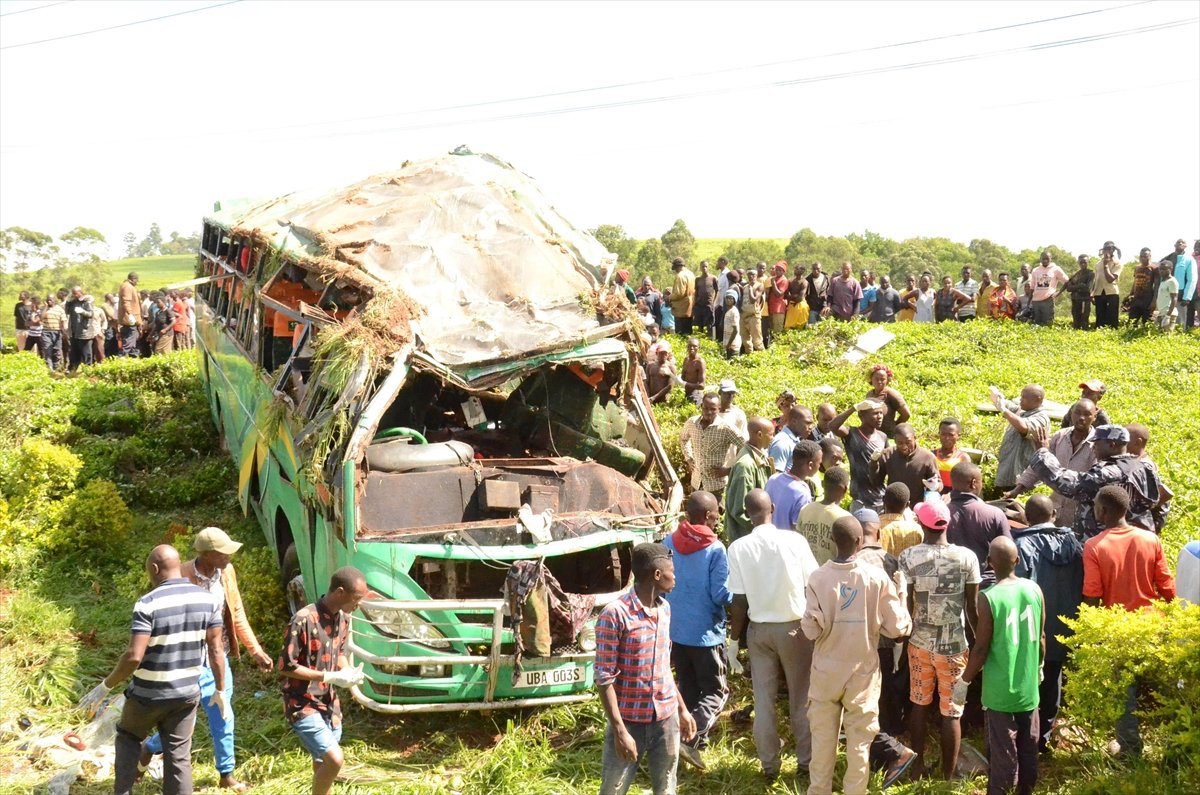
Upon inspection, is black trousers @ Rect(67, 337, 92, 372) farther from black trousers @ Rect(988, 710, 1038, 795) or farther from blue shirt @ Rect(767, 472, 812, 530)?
black trousers @ Rect(988, 710, 1038, 795)

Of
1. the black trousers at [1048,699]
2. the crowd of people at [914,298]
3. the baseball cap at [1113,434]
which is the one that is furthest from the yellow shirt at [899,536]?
the crowd of people at [914,298]

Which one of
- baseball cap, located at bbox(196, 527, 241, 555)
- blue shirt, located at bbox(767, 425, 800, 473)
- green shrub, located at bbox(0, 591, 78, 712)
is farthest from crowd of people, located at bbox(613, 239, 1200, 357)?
baseball cap, located at bbox(196, 527, 241, 555)

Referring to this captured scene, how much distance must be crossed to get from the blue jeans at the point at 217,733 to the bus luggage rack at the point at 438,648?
0.81 m

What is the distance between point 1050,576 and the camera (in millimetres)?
7117

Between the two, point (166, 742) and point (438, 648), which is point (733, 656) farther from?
point (166, 742)

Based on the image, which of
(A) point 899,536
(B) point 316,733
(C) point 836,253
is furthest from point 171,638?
(C) point 836,253

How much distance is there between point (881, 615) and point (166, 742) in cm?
421

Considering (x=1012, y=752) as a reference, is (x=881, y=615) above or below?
above

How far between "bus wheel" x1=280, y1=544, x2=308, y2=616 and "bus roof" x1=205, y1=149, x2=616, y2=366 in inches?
85.7

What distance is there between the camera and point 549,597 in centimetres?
740

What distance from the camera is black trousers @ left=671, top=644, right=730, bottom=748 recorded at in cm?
719

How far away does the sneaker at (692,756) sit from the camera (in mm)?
7180

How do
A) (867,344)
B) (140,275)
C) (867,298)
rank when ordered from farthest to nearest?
(140,275) → (867,298) → (867,344)

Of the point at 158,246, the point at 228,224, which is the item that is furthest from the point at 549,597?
the point at 158,246
